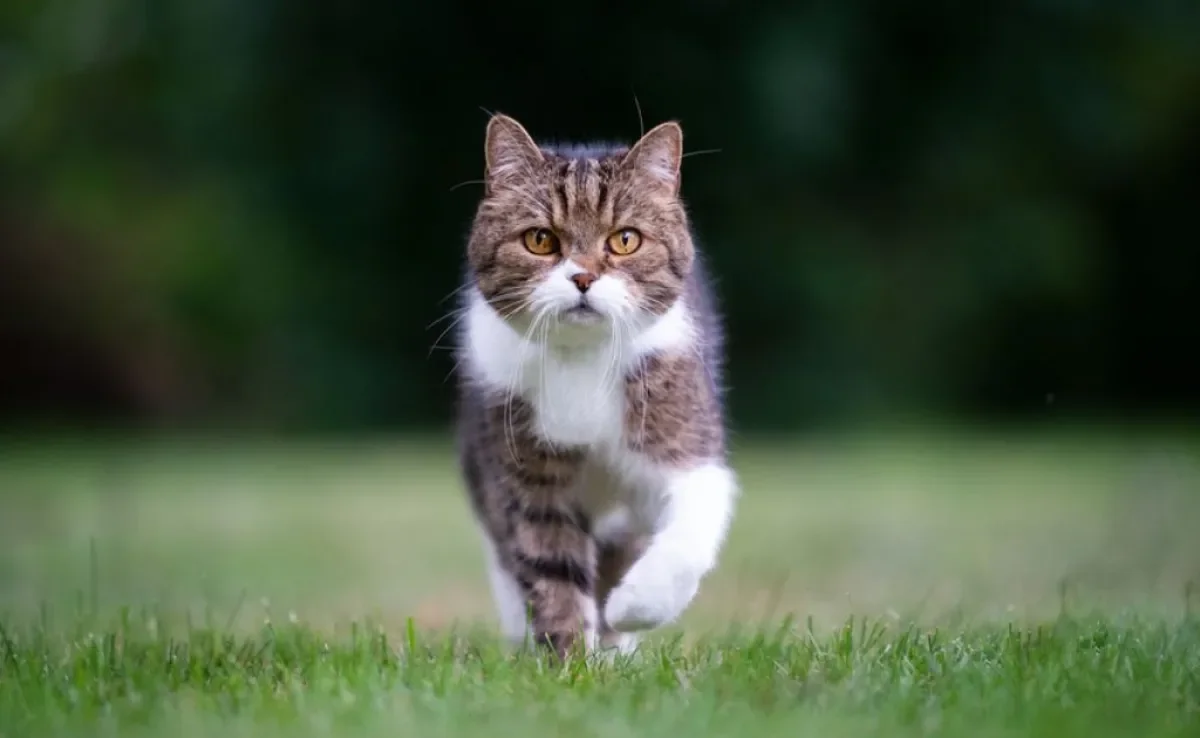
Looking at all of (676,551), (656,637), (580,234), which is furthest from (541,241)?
(656,637)

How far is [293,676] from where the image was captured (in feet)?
10.6

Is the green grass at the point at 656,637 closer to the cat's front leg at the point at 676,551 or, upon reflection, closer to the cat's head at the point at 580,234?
the cat's front leg at the point at 676,551

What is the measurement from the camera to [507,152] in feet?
12.7

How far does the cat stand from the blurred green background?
9289 millimetres

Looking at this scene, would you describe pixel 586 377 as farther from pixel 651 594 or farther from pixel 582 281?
pixel 651 594

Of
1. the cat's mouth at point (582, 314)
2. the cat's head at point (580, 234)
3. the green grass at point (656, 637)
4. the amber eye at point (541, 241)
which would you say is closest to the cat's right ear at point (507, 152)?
the cat's head at point (580, 234)

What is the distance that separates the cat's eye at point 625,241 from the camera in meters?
3.76

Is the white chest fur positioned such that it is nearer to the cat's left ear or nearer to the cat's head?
the cat's head

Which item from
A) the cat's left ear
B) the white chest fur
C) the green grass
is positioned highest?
the cat's left ear

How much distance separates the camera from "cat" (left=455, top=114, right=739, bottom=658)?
146 inches

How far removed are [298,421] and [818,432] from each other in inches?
183

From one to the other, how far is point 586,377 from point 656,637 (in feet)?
3.27

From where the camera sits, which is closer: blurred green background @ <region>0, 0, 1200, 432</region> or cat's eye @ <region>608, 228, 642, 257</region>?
cat's eye @ <region>608, 228, 642, 257</region>

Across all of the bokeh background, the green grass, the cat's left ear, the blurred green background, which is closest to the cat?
the cat's left ear
